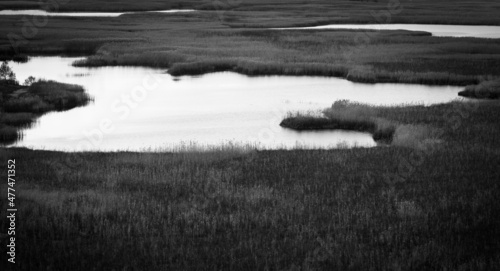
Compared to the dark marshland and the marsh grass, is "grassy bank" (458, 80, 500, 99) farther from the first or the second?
the marsh grass

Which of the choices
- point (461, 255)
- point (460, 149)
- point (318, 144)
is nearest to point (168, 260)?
point (461, 255)

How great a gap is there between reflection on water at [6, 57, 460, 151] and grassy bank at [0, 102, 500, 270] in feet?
15.7

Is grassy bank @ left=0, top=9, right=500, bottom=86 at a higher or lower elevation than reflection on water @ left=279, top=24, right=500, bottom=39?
lower

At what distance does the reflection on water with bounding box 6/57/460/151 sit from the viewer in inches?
1132

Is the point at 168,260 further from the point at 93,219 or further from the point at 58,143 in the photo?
the point at 58,143

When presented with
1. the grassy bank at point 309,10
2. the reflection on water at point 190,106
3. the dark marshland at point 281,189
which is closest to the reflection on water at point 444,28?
the grassy bank at point 309,10

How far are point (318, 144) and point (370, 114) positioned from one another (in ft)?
16.6

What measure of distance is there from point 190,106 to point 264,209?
2175 centimetres

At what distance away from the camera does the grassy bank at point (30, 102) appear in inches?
1192

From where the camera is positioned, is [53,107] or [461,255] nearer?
[461,255]

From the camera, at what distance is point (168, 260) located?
1266cm

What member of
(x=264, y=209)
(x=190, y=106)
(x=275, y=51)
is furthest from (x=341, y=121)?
(x=275, y=51)

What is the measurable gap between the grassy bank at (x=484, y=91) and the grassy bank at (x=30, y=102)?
882 inches

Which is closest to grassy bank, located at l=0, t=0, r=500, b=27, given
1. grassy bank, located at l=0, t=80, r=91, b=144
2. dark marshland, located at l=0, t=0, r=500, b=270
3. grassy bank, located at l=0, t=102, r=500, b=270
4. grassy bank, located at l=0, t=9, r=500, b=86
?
grassy bank, located at l=0, t=9, r=500, b=86
